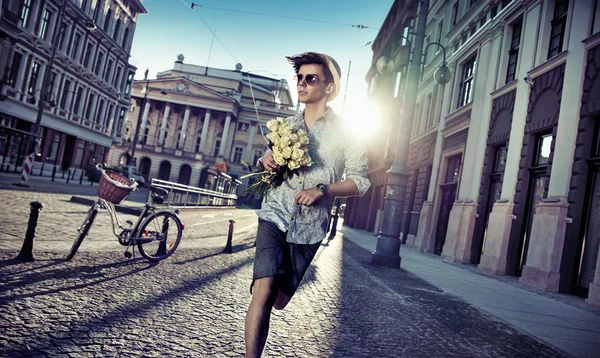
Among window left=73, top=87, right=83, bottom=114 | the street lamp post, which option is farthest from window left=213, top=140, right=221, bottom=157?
the street lamp post

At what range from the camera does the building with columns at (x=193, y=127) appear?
202 ft

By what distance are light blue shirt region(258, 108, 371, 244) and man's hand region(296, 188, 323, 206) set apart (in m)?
0.10

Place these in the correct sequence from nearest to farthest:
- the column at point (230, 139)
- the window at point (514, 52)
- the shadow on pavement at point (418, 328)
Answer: the shadow on pavement at point (418, 328), the window at point (514, 52), the column at point (230, 139)

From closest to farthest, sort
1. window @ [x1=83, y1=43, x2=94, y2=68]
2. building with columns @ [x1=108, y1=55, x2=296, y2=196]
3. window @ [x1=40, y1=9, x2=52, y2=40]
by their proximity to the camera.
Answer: window @ [x1=40, y1=9, x2=52, y2=40]
window @ [x1=83, y1=43, x2=94, y2=68]
building with columns @ [x1=108, y1=55, x2=296, y2=196]

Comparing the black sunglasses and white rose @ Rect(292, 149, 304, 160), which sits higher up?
the black sunglasses

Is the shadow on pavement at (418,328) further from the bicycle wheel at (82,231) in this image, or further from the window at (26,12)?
the window at (26,12)

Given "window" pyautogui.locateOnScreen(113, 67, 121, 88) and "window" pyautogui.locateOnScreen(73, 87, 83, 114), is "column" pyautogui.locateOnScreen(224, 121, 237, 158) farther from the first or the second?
"window" pyautogui.locateOnScreen(73, 87, 83, 114)

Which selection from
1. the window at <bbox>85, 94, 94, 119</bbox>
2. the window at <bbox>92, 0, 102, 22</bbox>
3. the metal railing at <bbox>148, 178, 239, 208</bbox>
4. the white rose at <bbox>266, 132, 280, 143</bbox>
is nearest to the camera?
the white rose at <bbox>266, 132, 280, 143</bbox>

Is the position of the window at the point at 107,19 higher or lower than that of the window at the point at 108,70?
higher

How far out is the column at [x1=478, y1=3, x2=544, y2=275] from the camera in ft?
33.9

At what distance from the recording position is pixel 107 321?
9.78 feet

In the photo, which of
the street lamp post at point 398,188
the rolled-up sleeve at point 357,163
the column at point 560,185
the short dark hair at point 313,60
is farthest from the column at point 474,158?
the short dark hair at point 313,60

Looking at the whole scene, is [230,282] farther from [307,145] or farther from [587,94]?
[587,94]

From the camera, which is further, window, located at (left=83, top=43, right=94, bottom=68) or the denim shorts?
window, located at (left=83, top=43, right=94, bottom=68)
